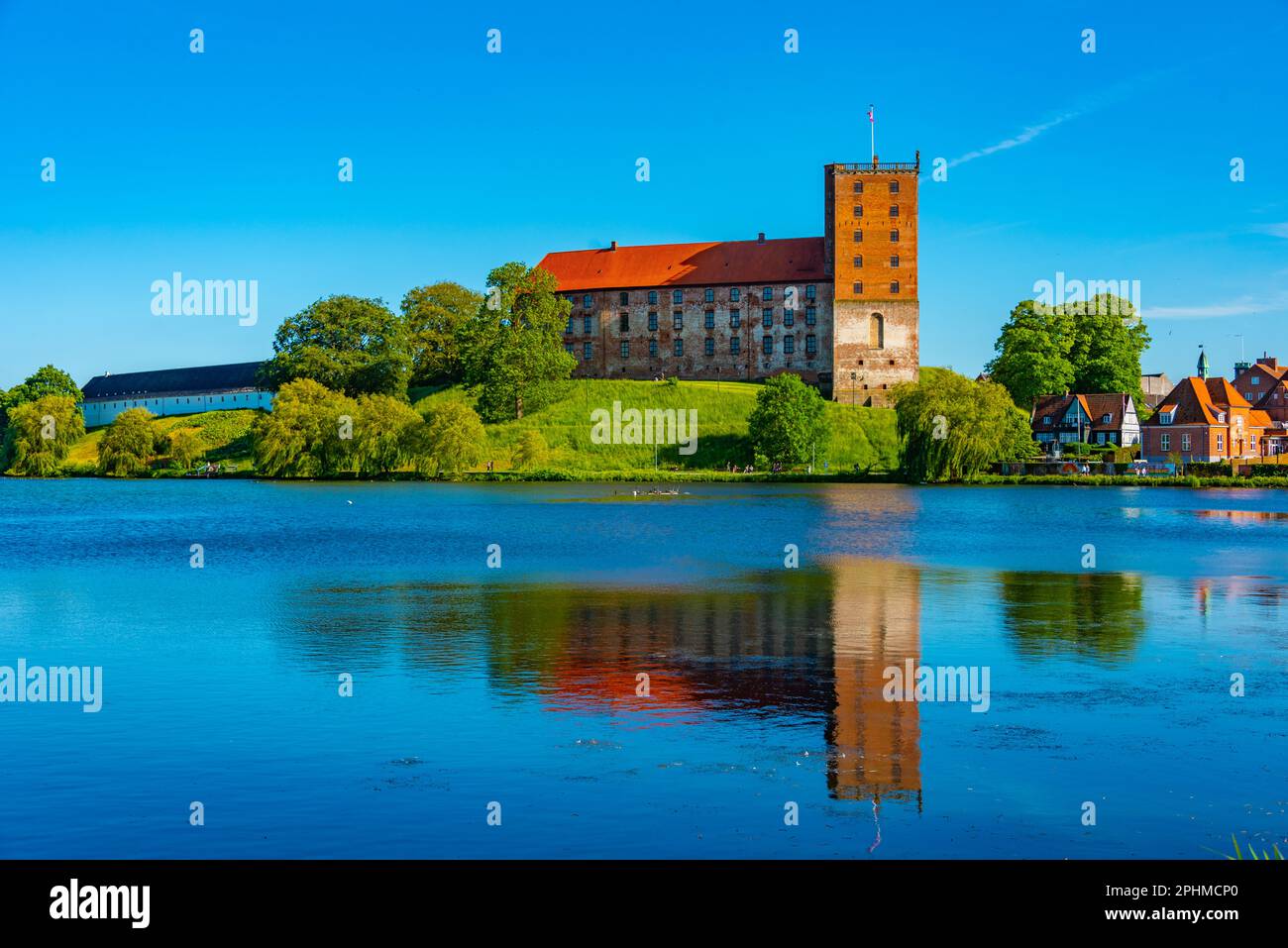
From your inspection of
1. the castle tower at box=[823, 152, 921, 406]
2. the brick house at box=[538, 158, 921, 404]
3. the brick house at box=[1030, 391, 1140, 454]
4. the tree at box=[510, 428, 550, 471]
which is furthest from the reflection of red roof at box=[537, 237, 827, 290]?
the tree at box=[510, 428, 550, 471]

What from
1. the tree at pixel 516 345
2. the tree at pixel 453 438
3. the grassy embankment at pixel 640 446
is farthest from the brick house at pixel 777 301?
the tree at pixel 453 438

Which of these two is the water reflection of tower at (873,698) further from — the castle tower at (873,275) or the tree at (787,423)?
the castle tower at (873,275)

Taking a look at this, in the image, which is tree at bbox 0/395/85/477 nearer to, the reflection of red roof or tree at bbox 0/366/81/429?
tree at bbox 0/366/81/429

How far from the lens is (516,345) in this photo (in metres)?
129

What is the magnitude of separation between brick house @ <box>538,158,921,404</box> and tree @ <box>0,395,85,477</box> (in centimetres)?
5584

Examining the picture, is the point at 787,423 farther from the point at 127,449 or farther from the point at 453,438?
the point at 127,449

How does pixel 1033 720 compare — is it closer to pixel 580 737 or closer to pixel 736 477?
pixel 580 737

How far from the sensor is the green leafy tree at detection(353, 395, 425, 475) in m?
109

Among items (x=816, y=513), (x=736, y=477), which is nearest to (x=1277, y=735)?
(x=816, y=513)

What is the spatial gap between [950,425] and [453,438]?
41.4 meters

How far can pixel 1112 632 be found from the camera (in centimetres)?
2675

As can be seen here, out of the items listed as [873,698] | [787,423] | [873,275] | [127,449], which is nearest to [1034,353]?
[873,275]

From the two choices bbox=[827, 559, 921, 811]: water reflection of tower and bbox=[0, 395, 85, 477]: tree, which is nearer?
bbox=[827, 559, 921, 811]: water reflection of tower

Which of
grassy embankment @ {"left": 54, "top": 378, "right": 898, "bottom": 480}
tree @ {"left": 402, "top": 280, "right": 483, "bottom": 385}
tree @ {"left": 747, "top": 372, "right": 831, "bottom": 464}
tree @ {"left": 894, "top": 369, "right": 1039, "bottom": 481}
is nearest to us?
tree @ {"left": 894, "top": 369, "right": 1039, "bottom": 481}
